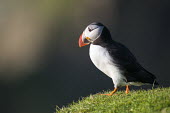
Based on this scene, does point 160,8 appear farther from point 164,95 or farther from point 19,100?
point 164,95

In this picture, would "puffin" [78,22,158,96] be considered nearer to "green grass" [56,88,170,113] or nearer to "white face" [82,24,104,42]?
"white face" [82,24,104,42]

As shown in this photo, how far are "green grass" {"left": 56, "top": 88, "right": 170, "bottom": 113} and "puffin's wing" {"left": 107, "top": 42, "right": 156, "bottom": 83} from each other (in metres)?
0.36

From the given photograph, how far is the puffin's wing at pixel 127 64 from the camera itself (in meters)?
7.15

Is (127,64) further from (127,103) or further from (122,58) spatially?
(127,103)

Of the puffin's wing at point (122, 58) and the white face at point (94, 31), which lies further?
the white face at point (94, 31)

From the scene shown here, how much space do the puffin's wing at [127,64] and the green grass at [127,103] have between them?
355 mm

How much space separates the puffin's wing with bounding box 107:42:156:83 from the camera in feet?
23.5

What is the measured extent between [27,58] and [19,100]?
10.5ft

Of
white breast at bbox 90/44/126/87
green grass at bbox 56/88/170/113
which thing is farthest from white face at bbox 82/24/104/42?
green grass at bbox 56/88/170/113

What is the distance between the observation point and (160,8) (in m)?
19.3

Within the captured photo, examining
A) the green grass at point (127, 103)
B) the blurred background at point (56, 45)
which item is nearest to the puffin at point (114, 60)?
the green grass at point (127, 103)

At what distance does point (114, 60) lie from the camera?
7.09 m

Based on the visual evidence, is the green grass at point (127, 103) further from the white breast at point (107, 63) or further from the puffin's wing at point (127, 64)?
the puffin's wing at point (127, 64)

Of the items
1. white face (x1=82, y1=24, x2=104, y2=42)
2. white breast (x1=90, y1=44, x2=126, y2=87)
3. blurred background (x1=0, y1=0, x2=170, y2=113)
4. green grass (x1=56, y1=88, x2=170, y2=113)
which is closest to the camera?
green grass (x1=56, y1=88, x2=170, y2=113)
